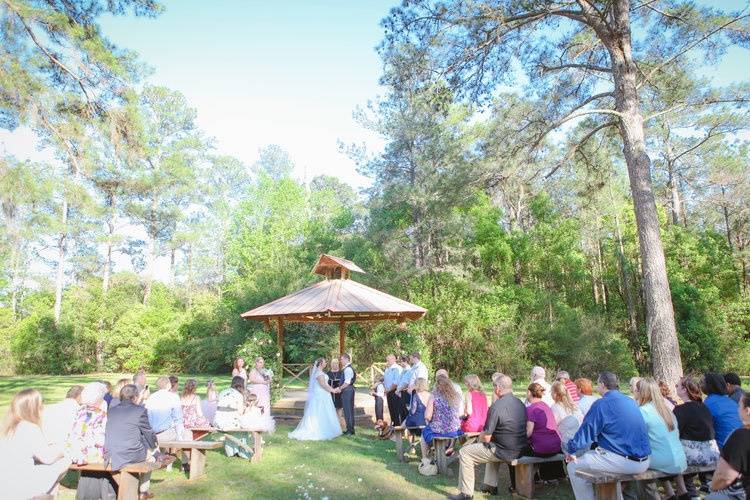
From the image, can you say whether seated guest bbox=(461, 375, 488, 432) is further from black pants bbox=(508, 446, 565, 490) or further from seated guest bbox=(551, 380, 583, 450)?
seated guest bbox=(551, 380, 583, 450)

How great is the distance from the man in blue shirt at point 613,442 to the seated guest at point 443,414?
1877 mm

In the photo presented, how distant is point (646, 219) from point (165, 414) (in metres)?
9.81

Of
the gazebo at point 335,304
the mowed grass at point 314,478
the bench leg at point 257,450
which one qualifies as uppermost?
the gazebo at point 335,304

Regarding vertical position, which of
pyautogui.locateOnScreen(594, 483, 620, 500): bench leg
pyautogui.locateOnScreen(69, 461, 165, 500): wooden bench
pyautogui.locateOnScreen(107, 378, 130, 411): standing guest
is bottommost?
pyautogui.locateOnScreen(594, 483, 620, 500): bench leg

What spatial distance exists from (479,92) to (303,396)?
871 cm

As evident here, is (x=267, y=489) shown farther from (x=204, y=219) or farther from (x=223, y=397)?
(x=204, y=219)

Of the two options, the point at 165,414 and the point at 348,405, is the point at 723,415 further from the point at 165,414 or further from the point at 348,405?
the point at 165,414

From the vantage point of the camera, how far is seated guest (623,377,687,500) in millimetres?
4750

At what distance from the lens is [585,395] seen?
241 inches

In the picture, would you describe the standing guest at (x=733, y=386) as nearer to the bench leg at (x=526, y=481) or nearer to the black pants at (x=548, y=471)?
the black pants at (x=548, y=471)

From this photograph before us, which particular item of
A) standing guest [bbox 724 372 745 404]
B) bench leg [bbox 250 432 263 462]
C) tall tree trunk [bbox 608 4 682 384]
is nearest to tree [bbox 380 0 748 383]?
tall tree trunk [bbox 608 4 682 384]

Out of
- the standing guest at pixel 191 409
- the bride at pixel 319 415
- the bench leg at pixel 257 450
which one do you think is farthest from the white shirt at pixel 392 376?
the standing guest at pixel 191 409

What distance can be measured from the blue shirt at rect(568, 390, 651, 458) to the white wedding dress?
5.58 meters

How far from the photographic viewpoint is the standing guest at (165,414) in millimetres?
6668
